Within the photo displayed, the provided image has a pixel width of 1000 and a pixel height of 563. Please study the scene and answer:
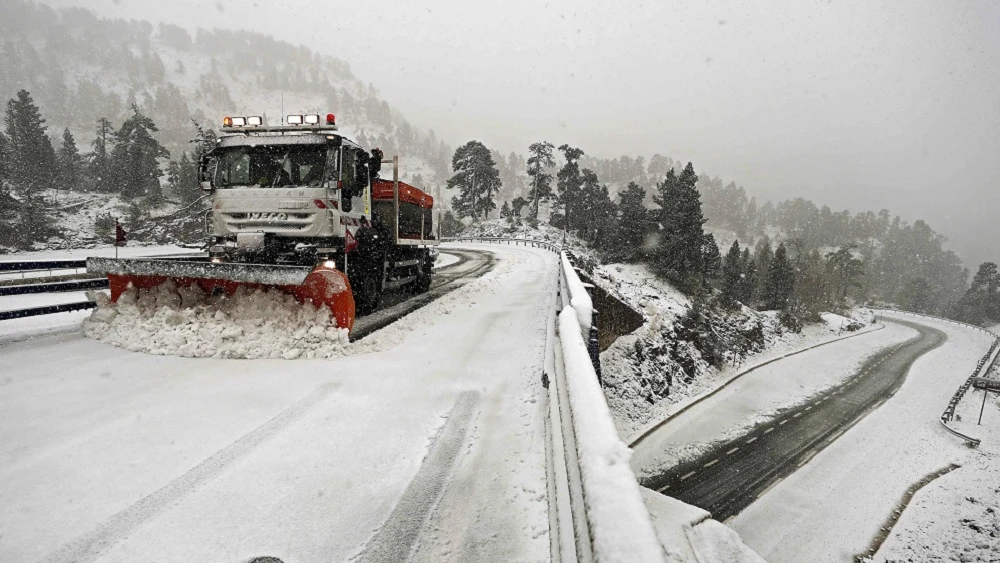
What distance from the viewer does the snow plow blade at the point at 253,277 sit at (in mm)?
5898

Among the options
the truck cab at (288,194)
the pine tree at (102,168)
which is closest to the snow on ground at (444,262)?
the truck cab at (288,194)

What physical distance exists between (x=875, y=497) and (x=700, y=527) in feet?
93.5

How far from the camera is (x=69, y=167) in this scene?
5906 cm

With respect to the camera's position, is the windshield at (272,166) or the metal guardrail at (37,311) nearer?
the metal guardrail at (37,311)

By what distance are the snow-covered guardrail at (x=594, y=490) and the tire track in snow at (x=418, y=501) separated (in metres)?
0.90

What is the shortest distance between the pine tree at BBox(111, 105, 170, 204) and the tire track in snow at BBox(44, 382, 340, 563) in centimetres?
6194

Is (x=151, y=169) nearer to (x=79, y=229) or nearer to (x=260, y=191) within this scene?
(x=79, y=229)

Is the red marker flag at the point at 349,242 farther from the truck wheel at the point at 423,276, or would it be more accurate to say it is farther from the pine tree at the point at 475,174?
the pine tree at the point at 475,174

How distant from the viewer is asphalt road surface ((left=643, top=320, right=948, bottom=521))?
770 inches

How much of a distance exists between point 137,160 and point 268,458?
6527 cm

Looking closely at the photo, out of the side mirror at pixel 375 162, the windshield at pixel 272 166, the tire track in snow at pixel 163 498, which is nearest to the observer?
the tire track in snow at pixel 163 498

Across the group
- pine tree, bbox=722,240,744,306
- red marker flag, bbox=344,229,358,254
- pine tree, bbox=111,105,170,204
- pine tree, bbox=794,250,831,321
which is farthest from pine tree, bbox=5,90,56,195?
pine tree, bbox=794,250,831,321

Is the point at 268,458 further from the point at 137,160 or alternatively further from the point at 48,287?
the point at 137,160

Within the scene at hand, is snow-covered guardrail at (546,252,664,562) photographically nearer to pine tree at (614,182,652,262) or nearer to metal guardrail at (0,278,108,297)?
metal guardrail at (0,278,108,297)
